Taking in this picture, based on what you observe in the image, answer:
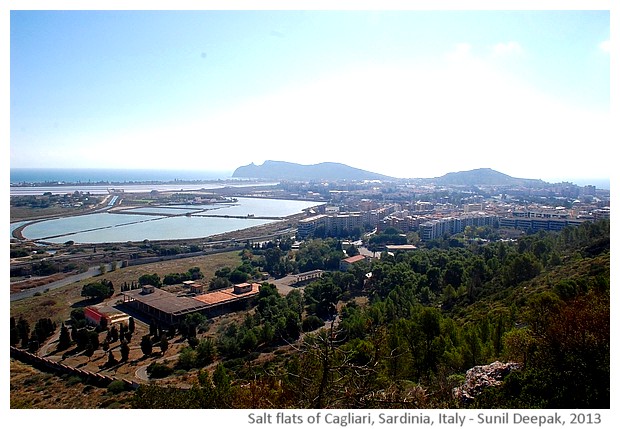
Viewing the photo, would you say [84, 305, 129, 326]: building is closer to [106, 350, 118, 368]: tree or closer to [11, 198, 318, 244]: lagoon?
[106, 350, 118, 368]: tree

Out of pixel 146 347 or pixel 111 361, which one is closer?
pixel 111 361

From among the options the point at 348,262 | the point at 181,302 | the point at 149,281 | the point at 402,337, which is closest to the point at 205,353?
the point at 181,302

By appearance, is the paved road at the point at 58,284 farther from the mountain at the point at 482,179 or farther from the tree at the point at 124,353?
the mountain at the point at 482,179

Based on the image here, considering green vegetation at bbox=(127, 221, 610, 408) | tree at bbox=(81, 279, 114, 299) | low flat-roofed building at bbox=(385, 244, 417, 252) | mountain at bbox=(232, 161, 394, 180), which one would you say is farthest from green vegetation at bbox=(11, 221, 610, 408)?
mountain at bbox=(232, 161, 394, 180)

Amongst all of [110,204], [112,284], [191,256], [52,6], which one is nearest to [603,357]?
[52,6]

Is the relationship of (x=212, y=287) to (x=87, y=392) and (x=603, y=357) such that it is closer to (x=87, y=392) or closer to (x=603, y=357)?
(x=87, y=392)

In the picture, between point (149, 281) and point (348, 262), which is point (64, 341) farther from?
Answer: point (348, 262)
